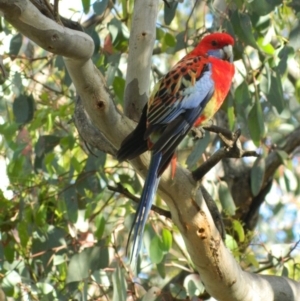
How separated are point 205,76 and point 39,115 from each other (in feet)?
2.58

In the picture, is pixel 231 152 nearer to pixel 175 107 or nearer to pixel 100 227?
pixel 175 107

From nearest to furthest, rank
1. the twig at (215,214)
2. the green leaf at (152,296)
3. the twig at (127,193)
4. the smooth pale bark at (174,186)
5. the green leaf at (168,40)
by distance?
the smooth pale bark at (174,186), the twig at (127,193), the twig at (215,214), the green leaf at (152,296), the green leaf at (168,40)

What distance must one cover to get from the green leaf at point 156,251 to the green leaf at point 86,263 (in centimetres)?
20

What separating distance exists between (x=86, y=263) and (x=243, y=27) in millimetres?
880

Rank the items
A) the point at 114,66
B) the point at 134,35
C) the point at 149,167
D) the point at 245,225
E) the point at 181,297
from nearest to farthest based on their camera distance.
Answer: the point at 149,167
the point at 134,35
the point at 114,66
the point at 181,297
the point at 245,225

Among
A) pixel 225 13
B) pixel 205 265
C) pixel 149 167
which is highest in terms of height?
pixel 225 13

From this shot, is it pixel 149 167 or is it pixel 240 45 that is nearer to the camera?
pixel 149 167

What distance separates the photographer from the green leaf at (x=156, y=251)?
95.5 inches

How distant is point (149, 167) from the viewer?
5.99 feet

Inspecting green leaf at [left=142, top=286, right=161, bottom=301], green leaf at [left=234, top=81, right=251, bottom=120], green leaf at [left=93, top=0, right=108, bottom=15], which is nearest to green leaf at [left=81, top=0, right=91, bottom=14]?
green leaf at [left=93, top=0, right=108, bottom=15]

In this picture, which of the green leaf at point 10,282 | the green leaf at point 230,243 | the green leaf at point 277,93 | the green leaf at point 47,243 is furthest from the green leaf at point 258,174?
the green leaf at point 10,282

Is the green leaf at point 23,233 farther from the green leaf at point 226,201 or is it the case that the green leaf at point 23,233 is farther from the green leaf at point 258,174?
the green leaf at point 258,174

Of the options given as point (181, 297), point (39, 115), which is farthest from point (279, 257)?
point (39, 115)

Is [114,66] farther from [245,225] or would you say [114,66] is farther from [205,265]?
[245,225]
